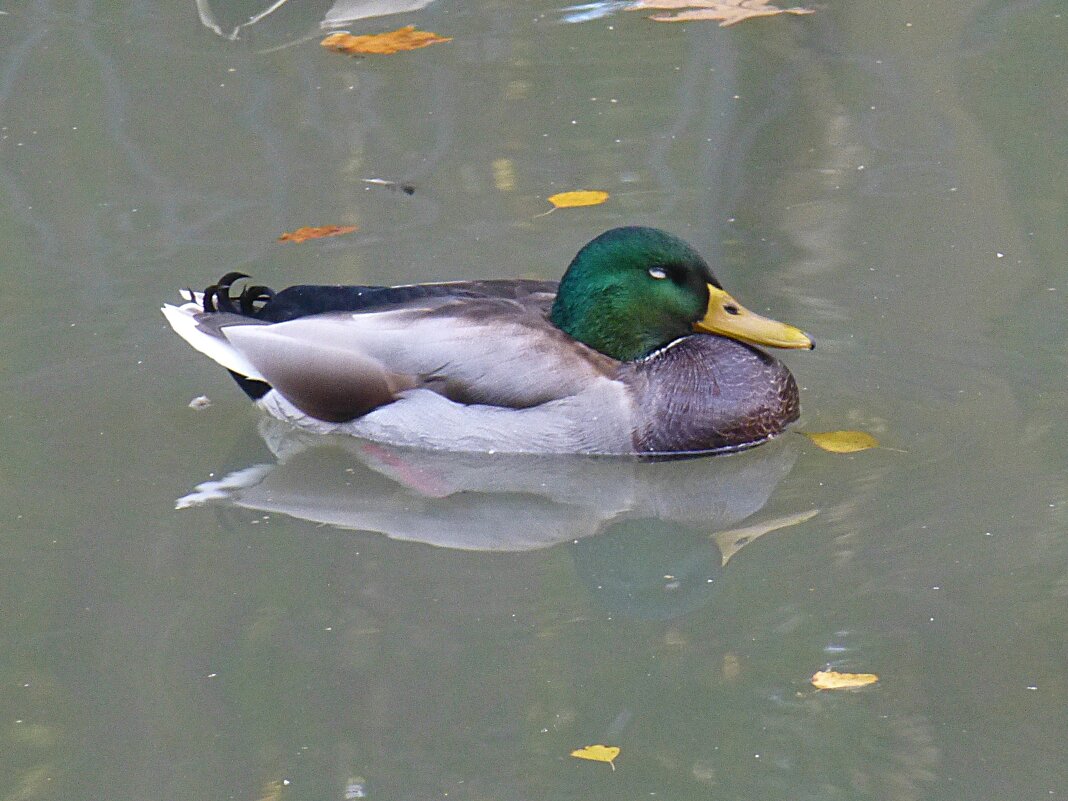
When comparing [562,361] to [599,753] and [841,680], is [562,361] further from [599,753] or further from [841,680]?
[599,753]

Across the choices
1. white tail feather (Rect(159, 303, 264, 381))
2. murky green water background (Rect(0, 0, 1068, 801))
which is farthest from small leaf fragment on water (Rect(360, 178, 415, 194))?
white tail feather (Rect(159, 303, 264, 381))

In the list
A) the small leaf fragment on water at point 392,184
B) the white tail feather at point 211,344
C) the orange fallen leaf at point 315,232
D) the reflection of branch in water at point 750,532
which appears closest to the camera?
the reflection of branch in water at point 750,532

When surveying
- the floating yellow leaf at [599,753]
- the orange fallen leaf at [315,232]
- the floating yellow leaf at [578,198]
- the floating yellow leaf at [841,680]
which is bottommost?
the floating yellow leaf at [841,680]

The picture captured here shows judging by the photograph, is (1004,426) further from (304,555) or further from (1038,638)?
(304,555)

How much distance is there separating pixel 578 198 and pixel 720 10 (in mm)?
2520

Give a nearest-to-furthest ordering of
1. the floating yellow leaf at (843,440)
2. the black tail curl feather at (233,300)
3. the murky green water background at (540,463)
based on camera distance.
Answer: the murky green water background at (540,463)
the floating yellow leaf at (843,440)
the black tail curl feather at (233,300)

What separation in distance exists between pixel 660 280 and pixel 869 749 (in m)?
2.35

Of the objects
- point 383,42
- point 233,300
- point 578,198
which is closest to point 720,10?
point 383,42

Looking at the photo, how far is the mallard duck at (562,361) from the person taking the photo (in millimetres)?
6141

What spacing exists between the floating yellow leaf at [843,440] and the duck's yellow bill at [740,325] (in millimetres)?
315

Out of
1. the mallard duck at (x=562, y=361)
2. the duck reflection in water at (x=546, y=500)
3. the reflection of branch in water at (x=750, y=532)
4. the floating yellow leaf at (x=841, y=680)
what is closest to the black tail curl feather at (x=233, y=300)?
the mallard duck at (x=562, y=361)

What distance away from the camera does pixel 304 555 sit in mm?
5586

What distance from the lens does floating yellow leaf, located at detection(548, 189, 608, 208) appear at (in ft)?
25.8

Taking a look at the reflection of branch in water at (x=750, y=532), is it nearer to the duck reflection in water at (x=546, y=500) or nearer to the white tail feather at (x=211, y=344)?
the duck reflection in water at (x=546, y=500)
